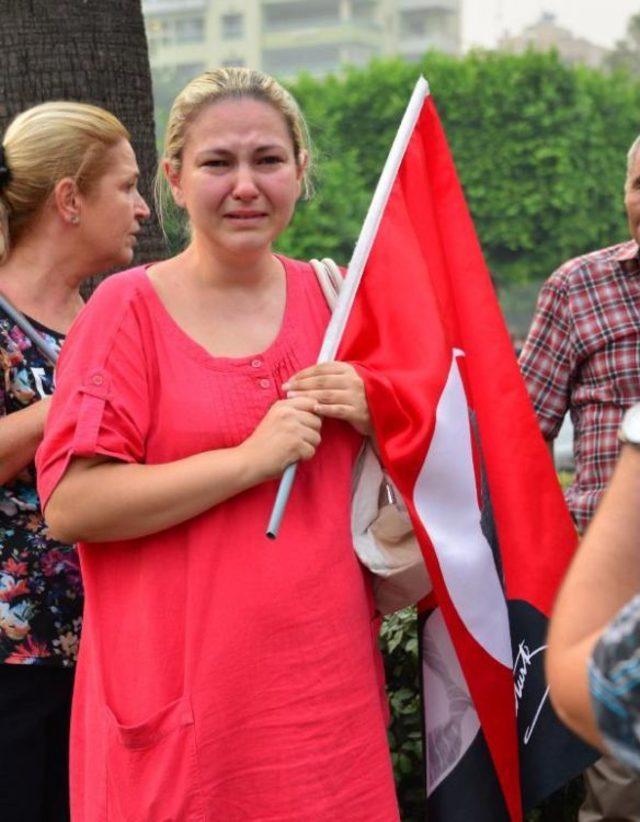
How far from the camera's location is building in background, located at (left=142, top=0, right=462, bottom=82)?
114 m

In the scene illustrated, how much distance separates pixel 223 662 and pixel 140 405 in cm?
46

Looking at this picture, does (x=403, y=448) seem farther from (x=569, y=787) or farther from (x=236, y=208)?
(x=569, y=787)

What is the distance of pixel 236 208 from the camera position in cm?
282

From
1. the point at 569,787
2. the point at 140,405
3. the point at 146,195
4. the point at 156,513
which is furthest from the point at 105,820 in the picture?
the point at 146,195

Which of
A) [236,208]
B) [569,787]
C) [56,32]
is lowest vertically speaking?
[569,787]

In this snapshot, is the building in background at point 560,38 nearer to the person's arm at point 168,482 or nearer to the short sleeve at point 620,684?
the person's arm at point 168,482

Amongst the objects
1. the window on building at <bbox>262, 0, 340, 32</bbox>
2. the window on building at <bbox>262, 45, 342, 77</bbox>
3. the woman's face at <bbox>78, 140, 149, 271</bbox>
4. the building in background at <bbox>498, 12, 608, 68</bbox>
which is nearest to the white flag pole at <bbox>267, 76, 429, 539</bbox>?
the woman's face at <bbox>78, 140, 149, 271</bbox>

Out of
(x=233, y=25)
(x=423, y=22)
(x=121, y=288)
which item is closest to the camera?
(x=121, y=288)

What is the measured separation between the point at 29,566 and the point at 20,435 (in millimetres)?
279

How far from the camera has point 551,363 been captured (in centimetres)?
426

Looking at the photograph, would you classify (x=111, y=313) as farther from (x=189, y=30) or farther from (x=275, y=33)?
(x=189, y=30)

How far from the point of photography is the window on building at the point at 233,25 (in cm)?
11506

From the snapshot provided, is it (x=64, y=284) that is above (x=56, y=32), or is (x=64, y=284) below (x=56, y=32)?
below

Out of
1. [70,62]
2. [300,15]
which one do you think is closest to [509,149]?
[70,62]
